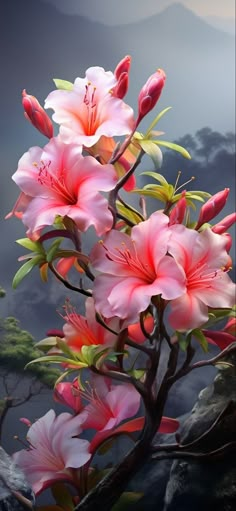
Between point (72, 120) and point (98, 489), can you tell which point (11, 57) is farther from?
point (98, 489)

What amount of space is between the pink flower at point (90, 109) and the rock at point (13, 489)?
0.70 meters

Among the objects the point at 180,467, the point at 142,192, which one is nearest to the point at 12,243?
the point at 142,192

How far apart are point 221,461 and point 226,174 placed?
3.30ft

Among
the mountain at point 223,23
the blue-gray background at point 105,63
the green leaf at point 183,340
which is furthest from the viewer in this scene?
the mountain at point 223,23

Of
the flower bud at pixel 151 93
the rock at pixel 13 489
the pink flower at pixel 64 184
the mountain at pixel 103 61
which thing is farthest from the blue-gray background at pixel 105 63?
the flower bud at pixel 151 93

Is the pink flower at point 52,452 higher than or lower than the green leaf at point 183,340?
lower

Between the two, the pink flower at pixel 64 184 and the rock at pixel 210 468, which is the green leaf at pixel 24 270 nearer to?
the pink flower at pixel 64 184

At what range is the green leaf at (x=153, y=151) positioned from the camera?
1.40 metres

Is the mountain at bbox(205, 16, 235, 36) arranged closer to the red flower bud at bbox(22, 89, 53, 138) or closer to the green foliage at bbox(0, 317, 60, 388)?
the red flower bud at bbox(22, 89, 53, 138)

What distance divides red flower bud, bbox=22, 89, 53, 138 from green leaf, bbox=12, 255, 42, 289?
0.91ft

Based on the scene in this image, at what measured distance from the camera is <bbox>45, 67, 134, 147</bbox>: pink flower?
1397 mm

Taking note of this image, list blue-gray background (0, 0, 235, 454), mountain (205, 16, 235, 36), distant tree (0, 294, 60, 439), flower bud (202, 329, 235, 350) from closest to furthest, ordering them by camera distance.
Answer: flower bud (202, 329, 235, 350) < distant tree (0, 294, 60, 439) < blue-gray background (0, 0, 235, 454) < mountain (205, 16, 235, 36)

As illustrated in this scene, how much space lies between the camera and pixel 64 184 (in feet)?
4.53

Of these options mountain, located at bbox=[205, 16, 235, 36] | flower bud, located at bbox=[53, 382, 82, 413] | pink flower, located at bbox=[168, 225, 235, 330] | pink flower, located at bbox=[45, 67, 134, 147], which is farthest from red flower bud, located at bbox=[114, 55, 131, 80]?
mountain, located at bbox=[205, 16, 235, 36]
